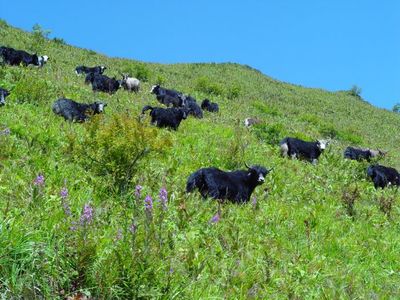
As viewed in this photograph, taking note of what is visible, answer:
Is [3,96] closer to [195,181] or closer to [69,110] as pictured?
[69,110]

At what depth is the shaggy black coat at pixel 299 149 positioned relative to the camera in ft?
57.0

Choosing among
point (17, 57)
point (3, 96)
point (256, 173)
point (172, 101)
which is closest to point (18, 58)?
point (17, 57)

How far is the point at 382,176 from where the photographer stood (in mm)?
16656

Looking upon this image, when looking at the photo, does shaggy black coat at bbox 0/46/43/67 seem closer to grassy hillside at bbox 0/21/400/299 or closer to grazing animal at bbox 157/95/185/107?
grazing animal at bbox 157/95/185/107

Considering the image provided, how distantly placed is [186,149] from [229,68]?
55.8 meters

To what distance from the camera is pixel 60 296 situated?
169 inches

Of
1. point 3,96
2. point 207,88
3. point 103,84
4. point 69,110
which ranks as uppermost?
point 207,88

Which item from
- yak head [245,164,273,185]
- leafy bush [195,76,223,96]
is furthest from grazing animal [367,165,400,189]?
leafy bush [195,76,223,96]

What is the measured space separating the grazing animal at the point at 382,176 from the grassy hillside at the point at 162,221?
0.92ft

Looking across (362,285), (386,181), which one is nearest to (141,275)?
(362,285)

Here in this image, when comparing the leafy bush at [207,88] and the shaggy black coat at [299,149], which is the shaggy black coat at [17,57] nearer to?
the leafy bush at [207,88]

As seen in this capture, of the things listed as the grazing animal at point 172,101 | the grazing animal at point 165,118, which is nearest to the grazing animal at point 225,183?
the grazing animal at point 165,118

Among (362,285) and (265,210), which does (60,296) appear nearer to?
(362,285)

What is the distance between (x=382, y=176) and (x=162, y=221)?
12827 mm
